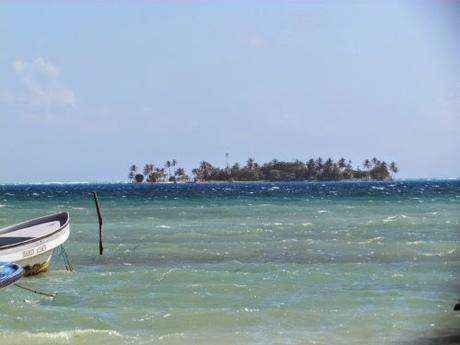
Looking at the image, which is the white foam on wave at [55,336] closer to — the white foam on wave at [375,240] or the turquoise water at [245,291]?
the turquoise water at [245,291]

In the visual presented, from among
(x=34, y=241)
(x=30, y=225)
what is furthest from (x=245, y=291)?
(x=30, y=225)

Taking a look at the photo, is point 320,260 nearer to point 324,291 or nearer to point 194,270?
point 194,270

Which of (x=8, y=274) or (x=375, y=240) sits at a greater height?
(x=8, y=274)

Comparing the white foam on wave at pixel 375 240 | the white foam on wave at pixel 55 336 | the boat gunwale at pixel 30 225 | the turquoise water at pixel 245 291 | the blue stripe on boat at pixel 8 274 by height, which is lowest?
the white foam on wave at pixel 55 336

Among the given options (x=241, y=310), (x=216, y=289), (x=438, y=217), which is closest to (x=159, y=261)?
(x=216, y=289)

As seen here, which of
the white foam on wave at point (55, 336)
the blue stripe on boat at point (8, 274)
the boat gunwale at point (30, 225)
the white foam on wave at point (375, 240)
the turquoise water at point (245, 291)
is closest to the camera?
the white foam on wave at point (55, 336)

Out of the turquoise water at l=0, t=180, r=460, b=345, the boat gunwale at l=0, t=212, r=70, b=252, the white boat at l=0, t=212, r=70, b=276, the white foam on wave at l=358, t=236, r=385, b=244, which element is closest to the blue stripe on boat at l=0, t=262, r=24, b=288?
the turquoise water at l=0, t=180, r=460, b=345

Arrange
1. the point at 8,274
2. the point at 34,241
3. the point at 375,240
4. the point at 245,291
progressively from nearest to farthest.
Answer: the point at 8,274
the point at 245,291
the point at 34,241
the point at 375,240

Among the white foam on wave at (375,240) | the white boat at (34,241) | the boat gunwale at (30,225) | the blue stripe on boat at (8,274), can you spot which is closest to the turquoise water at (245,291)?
the white foam on wave at (375,240)

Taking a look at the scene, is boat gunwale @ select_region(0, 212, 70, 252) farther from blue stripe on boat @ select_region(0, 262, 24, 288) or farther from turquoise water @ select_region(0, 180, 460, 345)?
blue stripe on boat @ select_region(0, 262, 24, 288)

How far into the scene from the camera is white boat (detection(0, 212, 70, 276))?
82.3 ft

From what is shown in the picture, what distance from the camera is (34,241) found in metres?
26.0

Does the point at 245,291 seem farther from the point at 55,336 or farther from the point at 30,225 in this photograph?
the point at 30,225

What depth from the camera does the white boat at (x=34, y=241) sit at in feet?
82.3
